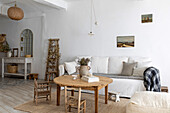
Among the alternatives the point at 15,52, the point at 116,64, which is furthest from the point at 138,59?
the point at 15,52

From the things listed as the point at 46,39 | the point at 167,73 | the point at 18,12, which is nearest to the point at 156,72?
the point at 167,73

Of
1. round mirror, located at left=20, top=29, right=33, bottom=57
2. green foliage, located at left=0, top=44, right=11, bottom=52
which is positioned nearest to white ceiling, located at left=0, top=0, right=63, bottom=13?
round mirror, located at left=20, top=29, right=33, bottom=57

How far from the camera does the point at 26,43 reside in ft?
24.7

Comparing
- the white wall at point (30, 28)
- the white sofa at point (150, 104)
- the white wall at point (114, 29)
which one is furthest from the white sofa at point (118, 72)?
the white wall at point (30, 28)

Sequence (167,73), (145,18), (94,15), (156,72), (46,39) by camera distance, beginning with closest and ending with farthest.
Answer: (156,72) → (167,73) → (145,18) → (94,15) → (46,39)

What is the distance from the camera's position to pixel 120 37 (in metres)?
5.23

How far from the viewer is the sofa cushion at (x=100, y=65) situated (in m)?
5.11

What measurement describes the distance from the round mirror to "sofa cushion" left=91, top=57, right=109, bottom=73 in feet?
11.4

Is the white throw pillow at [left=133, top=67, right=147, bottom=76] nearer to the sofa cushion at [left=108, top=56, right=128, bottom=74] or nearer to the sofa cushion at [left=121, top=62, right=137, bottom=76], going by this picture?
the sofa cushion at [left=121, top=62, right=137, bottom=76]

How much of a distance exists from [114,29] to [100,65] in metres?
1.36

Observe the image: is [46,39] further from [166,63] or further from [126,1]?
[166,63]

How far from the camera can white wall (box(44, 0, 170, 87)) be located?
468 cm

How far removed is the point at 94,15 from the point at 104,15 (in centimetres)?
39

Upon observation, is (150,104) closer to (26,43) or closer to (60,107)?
(60,107)
